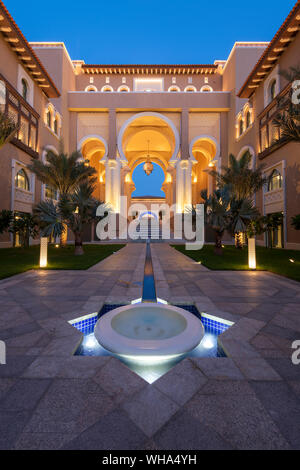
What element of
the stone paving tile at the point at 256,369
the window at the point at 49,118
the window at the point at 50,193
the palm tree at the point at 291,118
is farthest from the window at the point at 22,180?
the stone paving tile at the point at 256,369

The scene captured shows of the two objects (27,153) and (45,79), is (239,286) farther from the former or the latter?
(45,79)

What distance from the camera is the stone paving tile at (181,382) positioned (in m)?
1.62

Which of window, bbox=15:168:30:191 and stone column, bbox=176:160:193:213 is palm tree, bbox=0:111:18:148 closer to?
window, bbox=15:168:30:191

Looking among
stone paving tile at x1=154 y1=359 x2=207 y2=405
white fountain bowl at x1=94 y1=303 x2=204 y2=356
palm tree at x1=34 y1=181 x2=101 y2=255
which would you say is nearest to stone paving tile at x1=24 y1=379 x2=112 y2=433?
stone paving tile at x1=154 y1=359 x2=207 y2=405

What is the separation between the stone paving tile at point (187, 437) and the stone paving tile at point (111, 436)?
12cm

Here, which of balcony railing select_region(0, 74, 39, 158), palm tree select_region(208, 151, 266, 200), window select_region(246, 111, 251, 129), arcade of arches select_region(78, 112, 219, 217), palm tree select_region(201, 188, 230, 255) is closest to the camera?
palm tree select_region(201, 188, 230, 255)

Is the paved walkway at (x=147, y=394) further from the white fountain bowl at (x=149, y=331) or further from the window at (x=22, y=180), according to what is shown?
the window at (x=22, y=180)

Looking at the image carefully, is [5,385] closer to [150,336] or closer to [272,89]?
[150,336]

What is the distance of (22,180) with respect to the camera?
54.7 ft

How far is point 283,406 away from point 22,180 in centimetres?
1955

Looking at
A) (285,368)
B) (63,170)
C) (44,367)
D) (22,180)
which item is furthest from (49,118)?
(285,368)

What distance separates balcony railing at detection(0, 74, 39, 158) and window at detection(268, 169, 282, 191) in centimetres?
1811

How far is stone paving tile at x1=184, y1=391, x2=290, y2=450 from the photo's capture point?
124 centimetres

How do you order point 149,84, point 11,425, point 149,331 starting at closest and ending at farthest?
1. point 11,425
2. point 149,331
3. point 149,84
